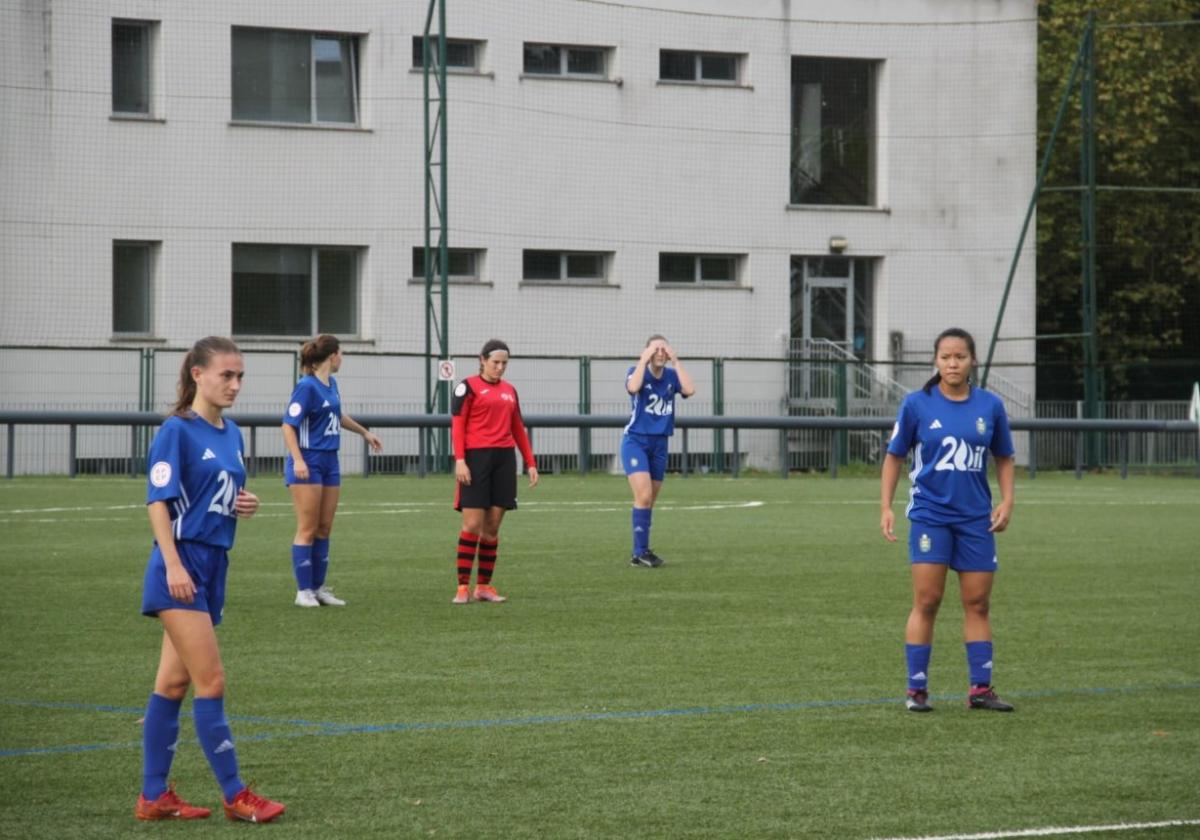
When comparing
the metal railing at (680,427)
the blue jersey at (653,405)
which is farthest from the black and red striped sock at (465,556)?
the metal railing at (680,427)

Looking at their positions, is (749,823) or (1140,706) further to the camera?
(1140,706)

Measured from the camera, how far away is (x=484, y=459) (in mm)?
15156

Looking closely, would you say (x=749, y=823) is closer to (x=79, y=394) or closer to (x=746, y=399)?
(x=79, y=394)

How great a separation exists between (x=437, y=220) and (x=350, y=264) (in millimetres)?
1807

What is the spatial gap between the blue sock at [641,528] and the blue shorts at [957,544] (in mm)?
7931

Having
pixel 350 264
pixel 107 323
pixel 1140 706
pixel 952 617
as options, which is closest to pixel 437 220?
pixel 350 264

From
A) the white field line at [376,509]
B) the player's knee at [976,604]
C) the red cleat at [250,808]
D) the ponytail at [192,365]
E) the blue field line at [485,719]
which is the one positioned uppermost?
the ponytail at [192,365]

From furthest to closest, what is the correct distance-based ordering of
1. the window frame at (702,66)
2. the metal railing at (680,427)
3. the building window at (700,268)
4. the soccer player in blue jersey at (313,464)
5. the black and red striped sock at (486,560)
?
the building window at (700,268)
the window frame at (702,66)
the metal railing at (680,427)
the black and red striped sock at (486,560)
the soccer player in blue jersey at (313,464)

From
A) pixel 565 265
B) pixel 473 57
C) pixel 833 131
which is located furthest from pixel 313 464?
pixel 833 131

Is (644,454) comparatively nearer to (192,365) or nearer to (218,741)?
(192,365)

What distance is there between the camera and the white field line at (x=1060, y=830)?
7070mm

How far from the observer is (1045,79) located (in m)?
49.1

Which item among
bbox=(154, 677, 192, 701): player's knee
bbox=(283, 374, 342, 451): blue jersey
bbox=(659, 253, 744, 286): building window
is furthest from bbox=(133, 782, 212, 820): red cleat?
bbox=(659, 253, 744, 286): building window

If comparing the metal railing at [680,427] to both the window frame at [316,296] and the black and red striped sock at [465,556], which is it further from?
the black and red striped sock at [465,556]
